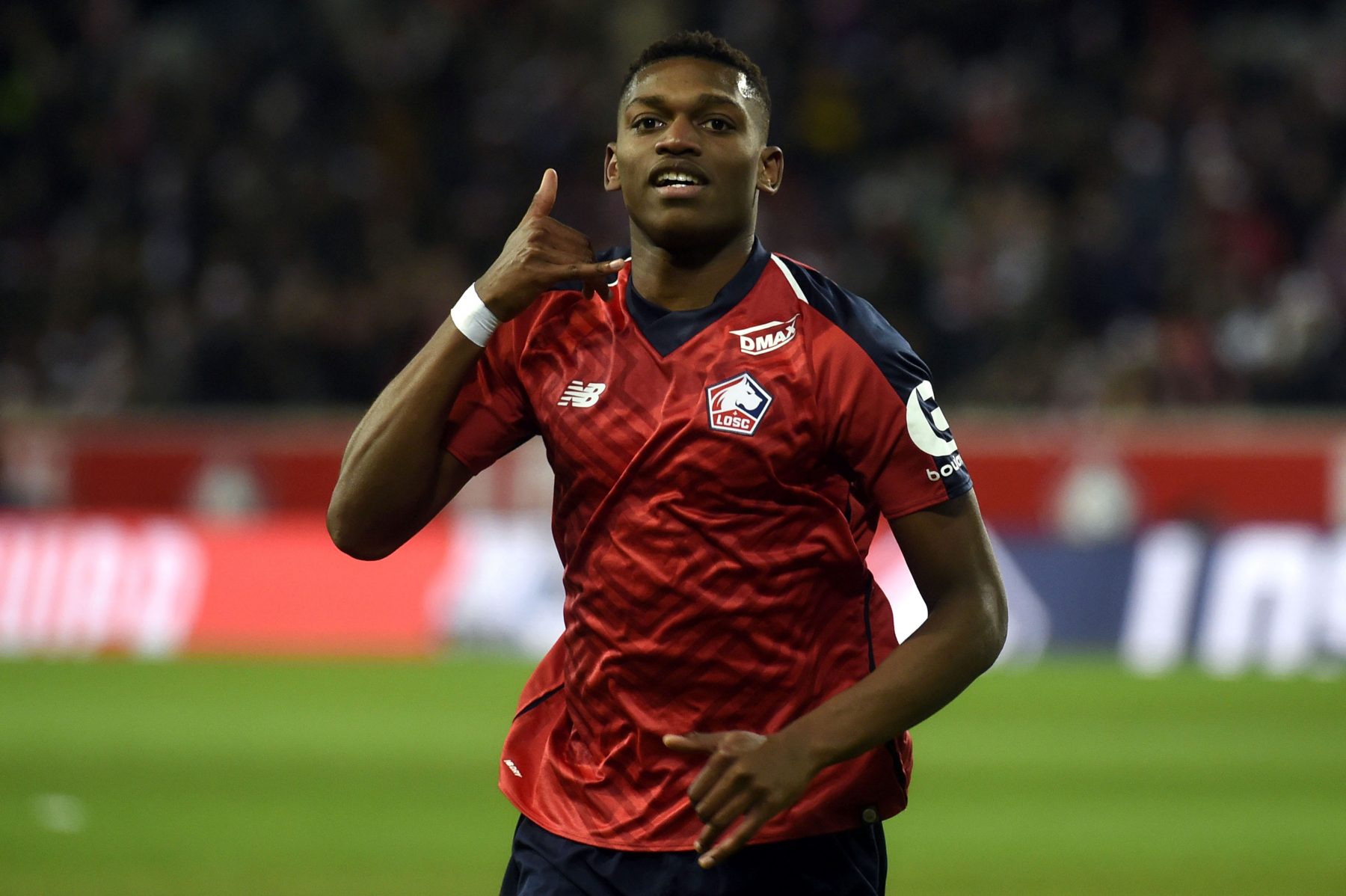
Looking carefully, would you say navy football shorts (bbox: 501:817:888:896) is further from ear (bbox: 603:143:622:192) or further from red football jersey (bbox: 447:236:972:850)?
ear (bbox: 603:143:622:192)

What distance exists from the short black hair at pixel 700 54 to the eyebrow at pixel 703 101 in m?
0.07

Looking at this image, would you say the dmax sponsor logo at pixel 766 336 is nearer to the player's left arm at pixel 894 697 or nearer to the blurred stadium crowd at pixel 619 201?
the player's left arm at pixel 894 697

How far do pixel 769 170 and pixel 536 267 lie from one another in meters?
0.49

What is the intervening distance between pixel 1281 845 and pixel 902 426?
19.0 ft

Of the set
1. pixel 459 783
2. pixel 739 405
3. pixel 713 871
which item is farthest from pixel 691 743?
pixel 459 783

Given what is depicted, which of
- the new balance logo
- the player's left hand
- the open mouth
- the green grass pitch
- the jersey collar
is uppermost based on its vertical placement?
the green grass pitch

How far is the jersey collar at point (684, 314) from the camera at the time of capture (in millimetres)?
3332

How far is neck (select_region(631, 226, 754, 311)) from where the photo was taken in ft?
11.1

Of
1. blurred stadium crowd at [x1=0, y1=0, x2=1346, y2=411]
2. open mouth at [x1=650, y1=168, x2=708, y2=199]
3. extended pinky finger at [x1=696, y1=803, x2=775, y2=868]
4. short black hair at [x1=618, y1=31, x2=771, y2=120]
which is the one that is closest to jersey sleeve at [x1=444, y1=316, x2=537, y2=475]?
open mouth at [x1=650, y1=168, x2=708, y2=199]

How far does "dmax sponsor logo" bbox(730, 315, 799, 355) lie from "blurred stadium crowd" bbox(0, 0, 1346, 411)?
12.7 metres

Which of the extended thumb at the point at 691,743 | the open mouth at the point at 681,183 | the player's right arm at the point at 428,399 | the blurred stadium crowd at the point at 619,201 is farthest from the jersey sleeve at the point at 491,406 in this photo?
the blurred stadium crowd at the point at 619,201

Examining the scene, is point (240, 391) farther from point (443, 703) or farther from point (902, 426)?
point (902, 426)

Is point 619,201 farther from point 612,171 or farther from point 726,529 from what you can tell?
point 726,529

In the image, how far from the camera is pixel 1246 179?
16969 mm
